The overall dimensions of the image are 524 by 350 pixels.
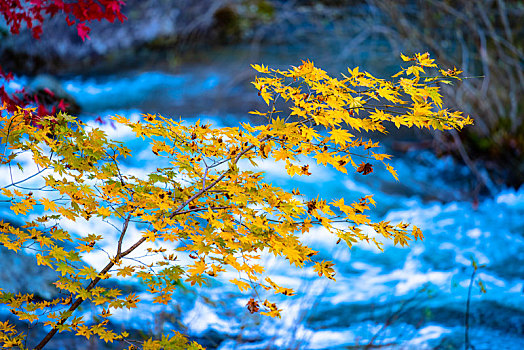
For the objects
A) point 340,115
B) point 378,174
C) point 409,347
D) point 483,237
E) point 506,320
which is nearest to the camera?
point 340,115

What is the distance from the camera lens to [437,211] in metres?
4.33

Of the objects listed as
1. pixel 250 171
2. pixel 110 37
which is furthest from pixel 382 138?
pixel 250 171

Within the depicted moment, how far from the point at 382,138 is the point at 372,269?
1925 millimetres

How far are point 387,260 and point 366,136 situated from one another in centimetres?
179

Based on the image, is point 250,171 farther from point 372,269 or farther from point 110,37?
point 110,37

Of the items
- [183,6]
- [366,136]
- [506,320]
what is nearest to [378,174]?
[366,136]

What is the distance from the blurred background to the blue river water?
0.01 m

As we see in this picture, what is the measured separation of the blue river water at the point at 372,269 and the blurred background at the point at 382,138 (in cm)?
1

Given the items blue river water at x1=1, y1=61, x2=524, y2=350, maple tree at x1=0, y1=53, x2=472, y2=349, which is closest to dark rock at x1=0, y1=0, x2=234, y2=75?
blue river water at x1=1, y1=61, x2=524, y2=350

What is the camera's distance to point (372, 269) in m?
3.67

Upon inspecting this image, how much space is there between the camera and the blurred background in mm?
2732

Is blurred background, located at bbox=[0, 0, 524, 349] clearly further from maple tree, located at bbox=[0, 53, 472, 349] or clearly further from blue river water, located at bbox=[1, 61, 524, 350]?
maple tree, located at bbox=[0, 53, 472, 349]

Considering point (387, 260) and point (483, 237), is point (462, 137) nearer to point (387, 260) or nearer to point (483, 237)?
point (483, 237)

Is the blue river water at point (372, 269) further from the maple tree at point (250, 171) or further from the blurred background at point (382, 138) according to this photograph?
the maple tree at point (250, 171)
